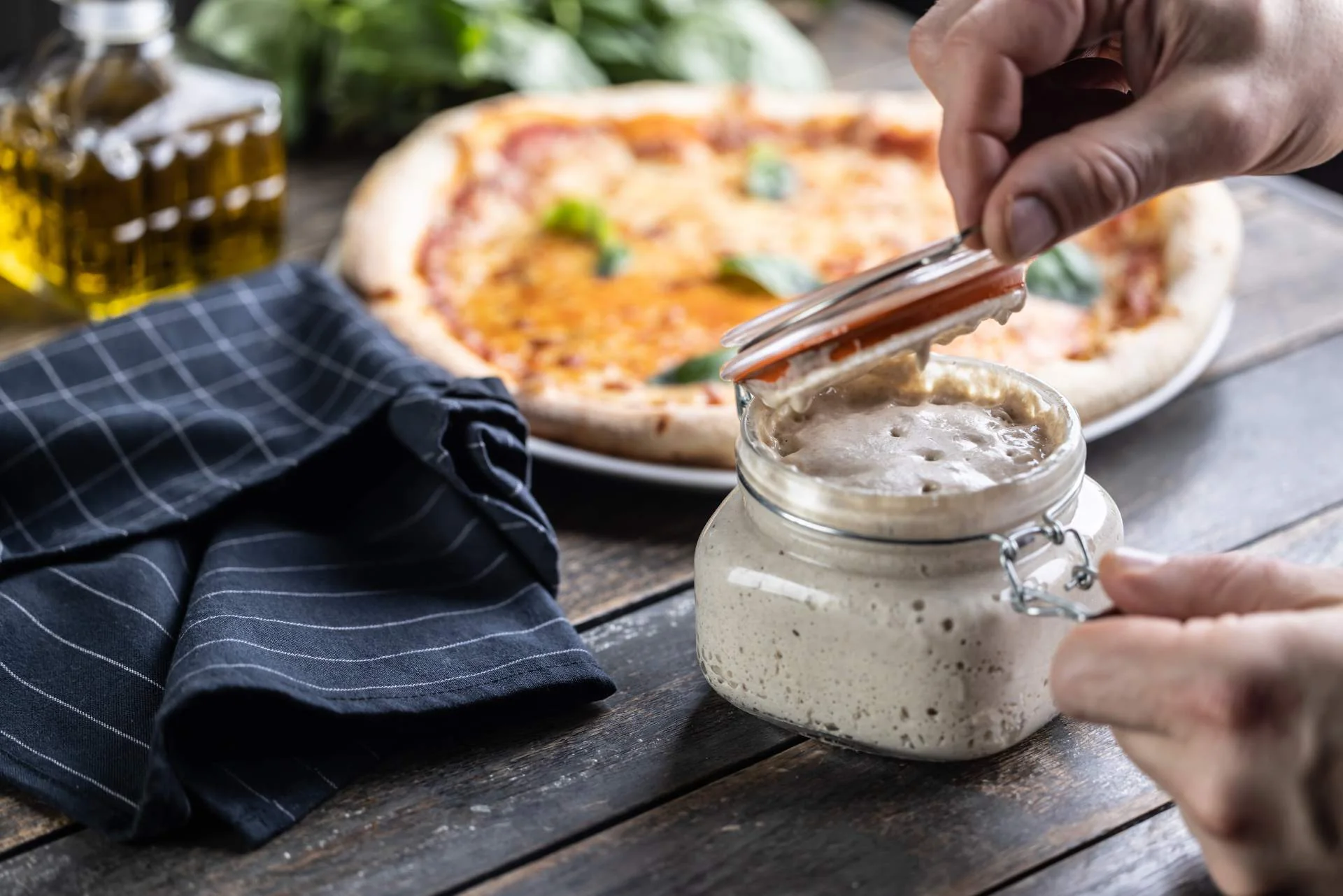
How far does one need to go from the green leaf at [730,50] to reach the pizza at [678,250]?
119mm

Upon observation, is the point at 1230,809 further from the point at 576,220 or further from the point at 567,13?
the point at 567,13

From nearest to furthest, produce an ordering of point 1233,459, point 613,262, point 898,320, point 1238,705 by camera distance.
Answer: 1. point 1238,705
2. point 898,320
3. point 1233,459
4. point 613,262

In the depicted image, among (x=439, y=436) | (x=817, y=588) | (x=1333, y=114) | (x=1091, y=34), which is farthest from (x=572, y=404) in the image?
(x=1333, y=114)

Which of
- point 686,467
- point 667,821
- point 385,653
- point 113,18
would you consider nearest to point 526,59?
point 113,18

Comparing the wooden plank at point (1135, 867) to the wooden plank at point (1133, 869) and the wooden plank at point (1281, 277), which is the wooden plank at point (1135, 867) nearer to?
the wooden plank at point (1133, 869)

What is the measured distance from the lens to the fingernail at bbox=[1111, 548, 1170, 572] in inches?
40.4

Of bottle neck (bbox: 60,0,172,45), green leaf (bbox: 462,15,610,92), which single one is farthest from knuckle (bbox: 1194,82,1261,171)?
green leaf (bbox: 462,15,610,92)

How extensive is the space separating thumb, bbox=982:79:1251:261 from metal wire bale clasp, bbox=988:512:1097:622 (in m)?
0.21

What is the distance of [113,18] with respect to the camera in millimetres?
1988

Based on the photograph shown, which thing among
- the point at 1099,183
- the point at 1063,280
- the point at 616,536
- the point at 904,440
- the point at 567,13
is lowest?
the point at 616,536

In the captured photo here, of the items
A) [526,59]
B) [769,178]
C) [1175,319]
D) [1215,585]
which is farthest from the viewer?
[526,59]

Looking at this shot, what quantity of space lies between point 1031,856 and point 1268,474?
77cm

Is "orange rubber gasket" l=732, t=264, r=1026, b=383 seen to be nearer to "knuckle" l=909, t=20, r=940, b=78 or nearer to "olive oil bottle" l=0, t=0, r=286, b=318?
"knuckle" l=909, t=20, r=940, b=78

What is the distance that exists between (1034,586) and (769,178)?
1.40 m
